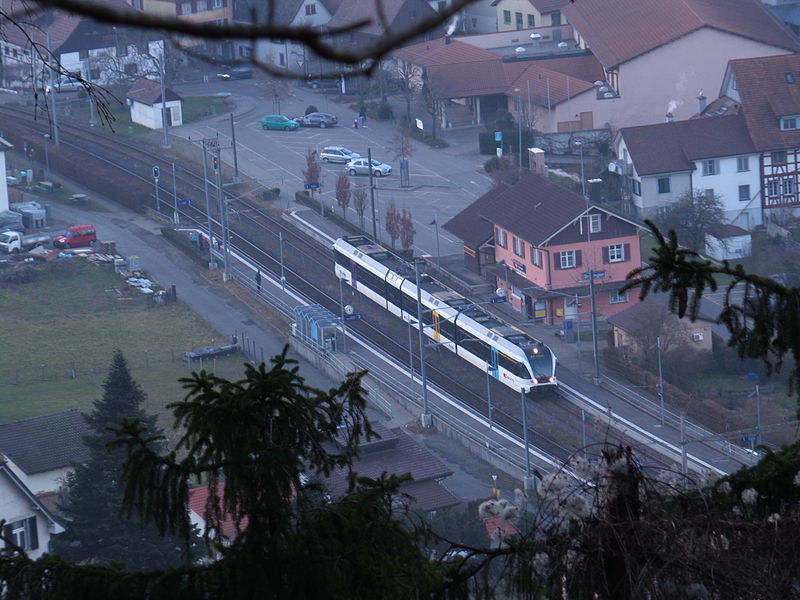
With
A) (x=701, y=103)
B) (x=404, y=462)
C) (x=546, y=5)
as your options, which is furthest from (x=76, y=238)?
(x=546, y=5)

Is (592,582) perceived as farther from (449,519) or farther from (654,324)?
(654,324)

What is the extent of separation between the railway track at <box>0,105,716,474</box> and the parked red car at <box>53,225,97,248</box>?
9.27 feet

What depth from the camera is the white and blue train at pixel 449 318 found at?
22.8 metres

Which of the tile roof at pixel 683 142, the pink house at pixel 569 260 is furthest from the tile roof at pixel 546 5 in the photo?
the pink house at pixel 569 260

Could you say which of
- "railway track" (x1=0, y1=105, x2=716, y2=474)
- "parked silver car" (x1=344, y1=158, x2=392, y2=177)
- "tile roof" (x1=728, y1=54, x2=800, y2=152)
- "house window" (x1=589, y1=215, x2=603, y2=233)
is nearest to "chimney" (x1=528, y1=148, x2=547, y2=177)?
"parked silver car" (x1=344, y1=158, x2=392, y2=177)

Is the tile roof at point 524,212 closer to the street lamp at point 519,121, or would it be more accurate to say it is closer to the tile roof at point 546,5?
the street lamp at point 519,121

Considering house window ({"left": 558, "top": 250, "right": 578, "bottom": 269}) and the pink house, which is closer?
the pink house

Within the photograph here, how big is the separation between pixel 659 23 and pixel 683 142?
26.9 ft

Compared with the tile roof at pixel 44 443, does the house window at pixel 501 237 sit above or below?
above

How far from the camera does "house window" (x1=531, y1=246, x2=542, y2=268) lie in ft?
89.3

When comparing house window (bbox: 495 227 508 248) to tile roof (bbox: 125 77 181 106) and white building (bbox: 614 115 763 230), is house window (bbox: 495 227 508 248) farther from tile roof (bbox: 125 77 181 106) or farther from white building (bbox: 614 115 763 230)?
tile roof (bbox: 125 77 181 106)

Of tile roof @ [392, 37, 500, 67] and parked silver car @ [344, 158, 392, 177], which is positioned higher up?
tile roof @ [392, 37, 500, 67]

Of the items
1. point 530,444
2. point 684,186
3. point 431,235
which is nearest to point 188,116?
point 431,235

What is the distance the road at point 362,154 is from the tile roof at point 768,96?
7195 millimetres
